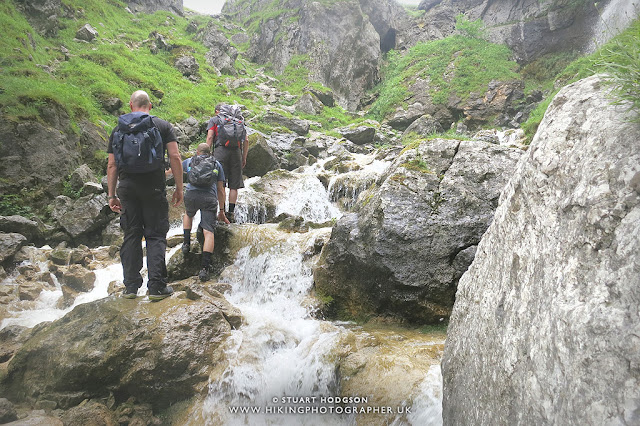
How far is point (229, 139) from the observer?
25.8 ft

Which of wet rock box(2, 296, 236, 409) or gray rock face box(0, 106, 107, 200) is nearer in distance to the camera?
wet rock box(2, 296, 236, 409)

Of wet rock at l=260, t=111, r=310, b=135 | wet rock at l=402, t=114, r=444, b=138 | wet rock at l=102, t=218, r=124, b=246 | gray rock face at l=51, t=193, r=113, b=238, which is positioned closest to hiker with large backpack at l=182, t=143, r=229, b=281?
wet rock at l=102, t=218, r=124, b=246

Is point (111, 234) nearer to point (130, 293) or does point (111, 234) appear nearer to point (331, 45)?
point (130, 293)

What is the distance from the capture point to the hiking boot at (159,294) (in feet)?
16.1

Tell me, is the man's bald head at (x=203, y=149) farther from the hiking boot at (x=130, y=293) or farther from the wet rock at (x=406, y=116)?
the wet rock at (x=406, y=116)

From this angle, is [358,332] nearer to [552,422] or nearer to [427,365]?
[427,365]

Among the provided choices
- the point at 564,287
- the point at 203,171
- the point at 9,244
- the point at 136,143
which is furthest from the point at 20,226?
the point at 564,287

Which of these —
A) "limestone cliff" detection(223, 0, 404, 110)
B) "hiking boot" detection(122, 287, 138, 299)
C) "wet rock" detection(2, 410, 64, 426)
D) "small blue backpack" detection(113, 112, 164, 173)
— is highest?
"limestone cliff" detection(223, 0, 404, 110)

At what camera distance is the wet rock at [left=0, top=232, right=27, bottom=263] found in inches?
292

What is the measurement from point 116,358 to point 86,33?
27.3 m

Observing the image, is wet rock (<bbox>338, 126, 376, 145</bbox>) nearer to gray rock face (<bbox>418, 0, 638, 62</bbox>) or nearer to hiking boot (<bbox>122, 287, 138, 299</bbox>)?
gray rock face (<bbox>418, 0, 638, 62</bbox>)

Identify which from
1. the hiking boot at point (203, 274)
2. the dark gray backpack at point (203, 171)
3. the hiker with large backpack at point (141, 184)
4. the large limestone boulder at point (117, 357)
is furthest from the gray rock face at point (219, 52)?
the large limestone boulder at point (117, 357)

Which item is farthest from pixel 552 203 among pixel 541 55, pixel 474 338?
pixel 541 55

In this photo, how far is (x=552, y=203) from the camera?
2.10m
